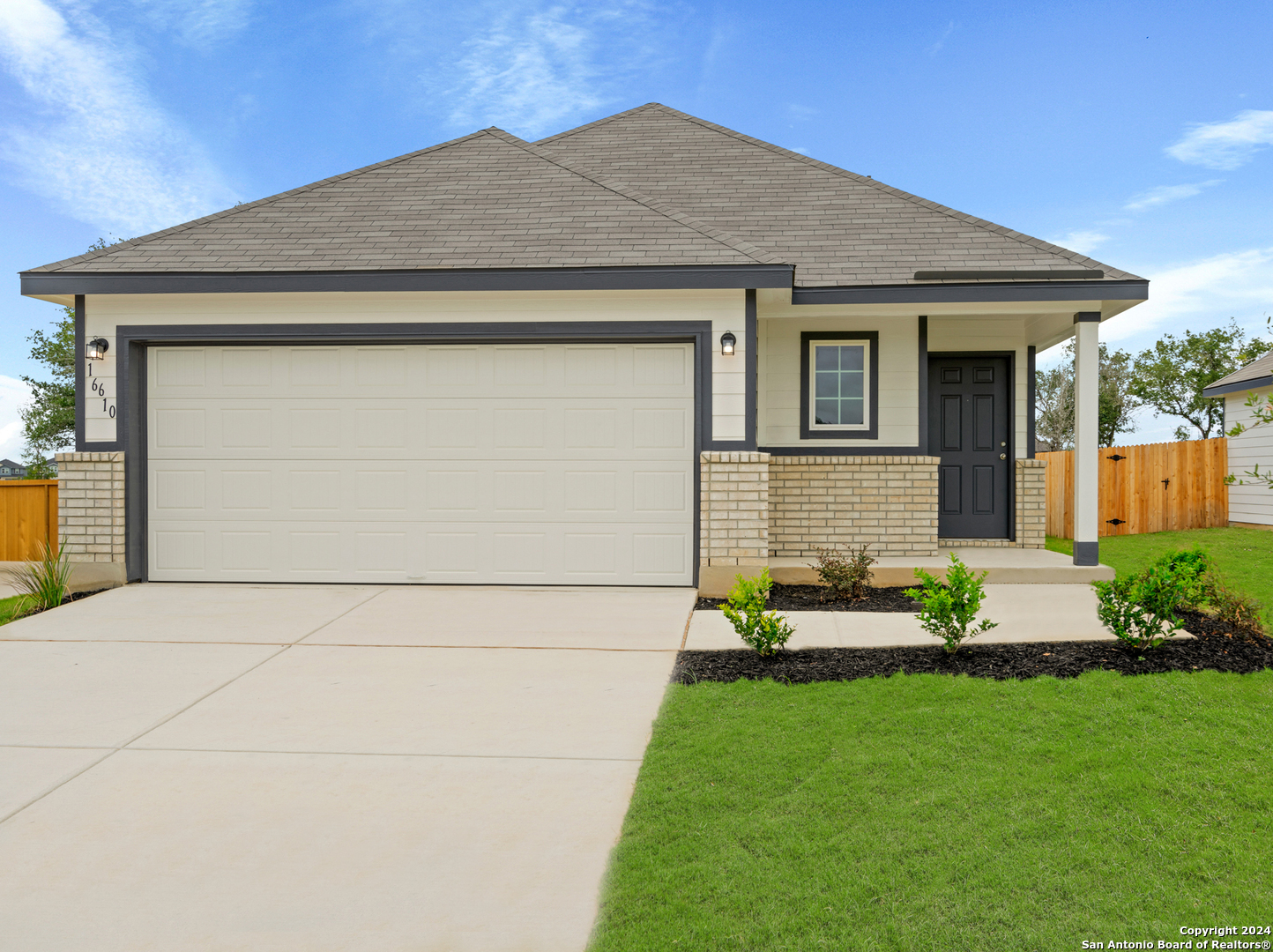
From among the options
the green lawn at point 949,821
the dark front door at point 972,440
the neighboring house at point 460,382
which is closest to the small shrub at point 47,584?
the neighboring house at point 460,382

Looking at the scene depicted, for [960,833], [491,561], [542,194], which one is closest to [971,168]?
[542,194]

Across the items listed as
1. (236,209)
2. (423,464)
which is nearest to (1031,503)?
(423,464)

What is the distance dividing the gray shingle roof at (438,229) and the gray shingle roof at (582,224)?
0.07ft

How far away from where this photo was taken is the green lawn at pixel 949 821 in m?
2.48

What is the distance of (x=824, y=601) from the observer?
25.5 ft

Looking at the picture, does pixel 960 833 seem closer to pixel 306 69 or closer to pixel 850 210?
pixel 850 210

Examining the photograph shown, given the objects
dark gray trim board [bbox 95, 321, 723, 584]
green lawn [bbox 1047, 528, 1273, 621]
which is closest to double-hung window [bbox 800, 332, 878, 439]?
dark gray trim board [bbox 95, 321, 723, 584]

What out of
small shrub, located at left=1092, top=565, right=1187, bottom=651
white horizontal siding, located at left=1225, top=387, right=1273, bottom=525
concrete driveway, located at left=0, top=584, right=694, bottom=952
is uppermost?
white horizontal siding, located at left=1225, top=387, right=1273, bottom=525

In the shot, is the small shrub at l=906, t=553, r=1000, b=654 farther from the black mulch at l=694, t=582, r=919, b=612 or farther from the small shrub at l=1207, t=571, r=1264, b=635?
the small shrub at l=1207, t=571, r=1264, b=635

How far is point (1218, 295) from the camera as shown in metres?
27.5

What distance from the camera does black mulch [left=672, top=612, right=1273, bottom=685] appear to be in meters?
5.17

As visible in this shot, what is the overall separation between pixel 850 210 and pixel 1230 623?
6.19 metres

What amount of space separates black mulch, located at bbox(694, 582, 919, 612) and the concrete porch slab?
31 centimetres

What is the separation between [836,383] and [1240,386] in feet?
36.2
